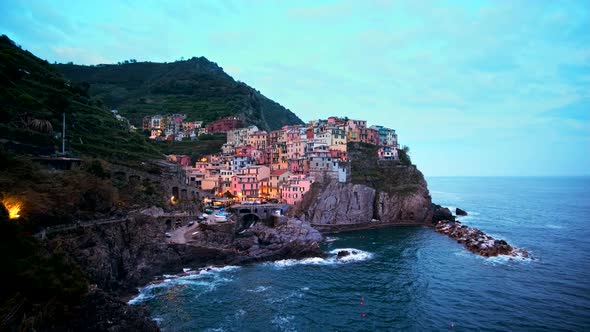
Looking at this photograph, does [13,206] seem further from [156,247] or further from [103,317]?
[156,247]

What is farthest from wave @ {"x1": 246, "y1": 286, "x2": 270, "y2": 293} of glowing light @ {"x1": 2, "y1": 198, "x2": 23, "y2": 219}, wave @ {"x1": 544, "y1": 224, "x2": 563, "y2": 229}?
wave @ {"x1": 544, "y1": 224, "x2": 563, "y2": 229}

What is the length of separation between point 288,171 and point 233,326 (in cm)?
5357

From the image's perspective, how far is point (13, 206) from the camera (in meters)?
28.6

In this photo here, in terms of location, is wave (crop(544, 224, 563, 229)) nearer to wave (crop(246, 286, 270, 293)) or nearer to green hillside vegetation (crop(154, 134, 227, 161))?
wave (crop(246, 286, 270, 293))

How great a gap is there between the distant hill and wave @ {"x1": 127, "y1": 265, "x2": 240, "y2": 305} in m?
90.8

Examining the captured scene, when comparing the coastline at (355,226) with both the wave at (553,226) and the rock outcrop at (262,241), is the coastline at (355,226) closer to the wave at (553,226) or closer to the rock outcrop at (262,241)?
the rock outcrop at (262,241)

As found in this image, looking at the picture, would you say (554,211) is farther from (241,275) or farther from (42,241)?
(42,241)

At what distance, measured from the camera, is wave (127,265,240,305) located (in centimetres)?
3758

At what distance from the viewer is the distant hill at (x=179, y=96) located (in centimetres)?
14112

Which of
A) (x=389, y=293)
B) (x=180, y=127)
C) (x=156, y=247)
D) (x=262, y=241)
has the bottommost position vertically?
(x=389, y=293)

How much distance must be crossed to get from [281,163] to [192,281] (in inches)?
2041

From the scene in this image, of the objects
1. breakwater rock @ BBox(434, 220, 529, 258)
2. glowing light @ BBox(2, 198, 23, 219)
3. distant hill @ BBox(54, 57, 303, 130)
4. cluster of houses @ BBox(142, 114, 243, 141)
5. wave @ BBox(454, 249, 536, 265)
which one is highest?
distant hill @ BBox(54, 57, 303, 130)

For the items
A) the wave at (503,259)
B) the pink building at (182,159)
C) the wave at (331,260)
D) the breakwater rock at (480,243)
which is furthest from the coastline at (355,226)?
the pink building at (182,159)

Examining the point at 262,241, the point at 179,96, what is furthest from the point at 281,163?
the point at 179,96
